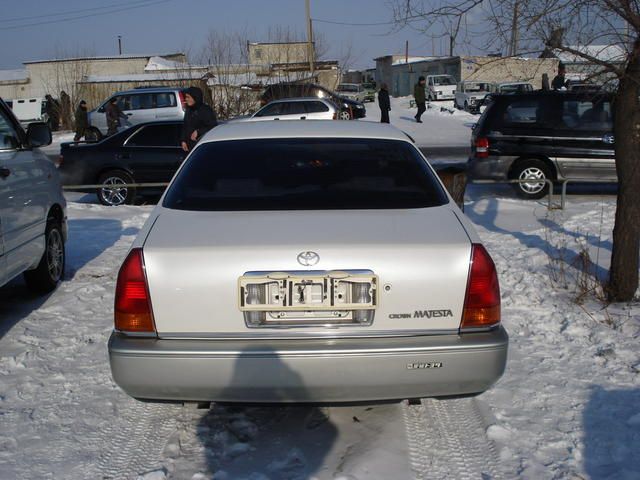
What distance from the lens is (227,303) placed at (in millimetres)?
3205

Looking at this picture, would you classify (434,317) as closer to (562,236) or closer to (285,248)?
(285,248)

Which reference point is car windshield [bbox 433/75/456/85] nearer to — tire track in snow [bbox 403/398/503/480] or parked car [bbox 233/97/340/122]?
parked car [bbox 233/97/340/122]

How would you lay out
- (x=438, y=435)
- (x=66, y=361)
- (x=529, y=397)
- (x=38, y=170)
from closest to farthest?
1. (x=438, y=435)
2. (x=529, y=397)
3. (x=66, y=361)
4. (x=38, y=170)

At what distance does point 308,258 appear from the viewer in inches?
126

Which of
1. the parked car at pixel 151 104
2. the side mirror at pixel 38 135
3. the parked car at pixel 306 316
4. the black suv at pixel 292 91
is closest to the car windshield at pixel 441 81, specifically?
the black suv at pixel 292 91

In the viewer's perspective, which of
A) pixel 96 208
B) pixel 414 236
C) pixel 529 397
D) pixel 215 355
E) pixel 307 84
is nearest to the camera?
pixel 215 355

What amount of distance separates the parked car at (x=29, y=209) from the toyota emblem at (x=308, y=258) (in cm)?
286

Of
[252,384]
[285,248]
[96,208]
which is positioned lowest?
[96,208]

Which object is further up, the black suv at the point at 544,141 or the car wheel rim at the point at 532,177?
the black suv at the point at 544,141

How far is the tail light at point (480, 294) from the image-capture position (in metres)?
3.29

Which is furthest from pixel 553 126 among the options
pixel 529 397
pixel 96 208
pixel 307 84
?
pixel 307 84

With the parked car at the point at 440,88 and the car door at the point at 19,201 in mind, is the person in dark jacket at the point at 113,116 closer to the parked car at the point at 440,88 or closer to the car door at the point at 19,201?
the car door at the point at 19,201

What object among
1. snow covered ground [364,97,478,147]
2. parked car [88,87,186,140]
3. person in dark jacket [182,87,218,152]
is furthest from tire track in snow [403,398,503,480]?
parked car [88,87,186,140]

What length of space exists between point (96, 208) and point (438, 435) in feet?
28.3
